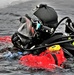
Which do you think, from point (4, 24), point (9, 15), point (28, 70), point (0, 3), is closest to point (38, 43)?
point (28, 70)

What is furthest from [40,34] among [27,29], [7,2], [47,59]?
[7,2]

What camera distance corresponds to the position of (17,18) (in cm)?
1482

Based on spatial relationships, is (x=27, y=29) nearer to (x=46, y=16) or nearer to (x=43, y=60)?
(x=46, y=16)

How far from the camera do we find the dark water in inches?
314

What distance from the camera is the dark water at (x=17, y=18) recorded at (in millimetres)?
7977

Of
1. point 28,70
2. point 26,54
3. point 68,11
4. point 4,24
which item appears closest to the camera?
point 28,70

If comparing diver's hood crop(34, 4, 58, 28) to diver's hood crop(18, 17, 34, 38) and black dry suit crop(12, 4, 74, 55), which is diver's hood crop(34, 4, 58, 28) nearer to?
black dry suit crop(12, 4, 74, 55)

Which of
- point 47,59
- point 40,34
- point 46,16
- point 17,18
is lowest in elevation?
point 17,18

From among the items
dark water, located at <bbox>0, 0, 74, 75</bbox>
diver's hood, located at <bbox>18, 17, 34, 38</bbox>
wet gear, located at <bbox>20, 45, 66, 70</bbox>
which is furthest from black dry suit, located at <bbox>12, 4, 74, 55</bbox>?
dark water, located at <bbox>0, 0, 74, 75</bbox>

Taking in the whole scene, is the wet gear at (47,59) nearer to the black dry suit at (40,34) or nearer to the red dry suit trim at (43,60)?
the red dry suit trim at (43,60)

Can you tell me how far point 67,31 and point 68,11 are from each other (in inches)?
304

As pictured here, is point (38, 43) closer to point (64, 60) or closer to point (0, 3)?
point (64, 60)

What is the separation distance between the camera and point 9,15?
15344mm

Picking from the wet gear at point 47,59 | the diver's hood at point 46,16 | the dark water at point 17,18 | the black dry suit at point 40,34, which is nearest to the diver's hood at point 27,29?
the black dry suit at point 40,34
